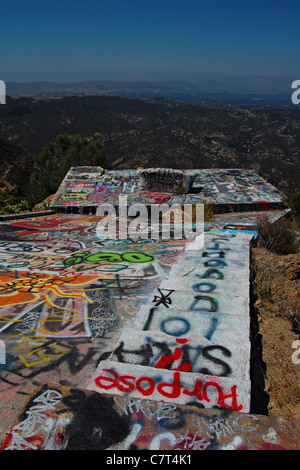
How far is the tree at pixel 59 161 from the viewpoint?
26984 millimetres

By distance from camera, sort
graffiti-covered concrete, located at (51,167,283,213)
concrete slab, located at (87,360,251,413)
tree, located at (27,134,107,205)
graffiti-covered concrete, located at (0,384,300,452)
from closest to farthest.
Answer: graffiti-covered concrete, located at (0,384,300,452)
concrete slab, located at (87,360,251,413)
graffiti-covered concrete, located at (51,167,283,213)
tree, located at (27,134,107,205)

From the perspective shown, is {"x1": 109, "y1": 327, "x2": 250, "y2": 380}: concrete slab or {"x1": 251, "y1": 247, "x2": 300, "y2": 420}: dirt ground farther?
{"x1": 251, "y1": 247, "x2": 300, "y2": 420}: dirt ground

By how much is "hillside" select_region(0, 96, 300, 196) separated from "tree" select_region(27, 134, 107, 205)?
18.8 meters

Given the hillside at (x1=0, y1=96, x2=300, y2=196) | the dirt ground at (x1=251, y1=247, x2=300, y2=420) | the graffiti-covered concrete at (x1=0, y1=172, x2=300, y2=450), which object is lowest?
the dirt ground at (x1=251, y1=247, x2=300, y2=420)

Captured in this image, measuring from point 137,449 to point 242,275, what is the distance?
3.16 m

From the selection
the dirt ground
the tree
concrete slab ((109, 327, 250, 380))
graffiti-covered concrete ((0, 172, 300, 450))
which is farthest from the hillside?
concrete slab ((109, 327, 250, 380))

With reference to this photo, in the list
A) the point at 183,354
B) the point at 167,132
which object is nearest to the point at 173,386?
the point at 183,354

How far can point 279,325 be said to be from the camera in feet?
14.3

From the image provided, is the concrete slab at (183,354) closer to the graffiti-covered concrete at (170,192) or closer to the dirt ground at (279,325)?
the dirt ground at (279,325)

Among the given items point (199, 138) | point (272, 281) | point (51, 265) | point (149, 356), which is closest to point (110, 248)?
point (51, 265)

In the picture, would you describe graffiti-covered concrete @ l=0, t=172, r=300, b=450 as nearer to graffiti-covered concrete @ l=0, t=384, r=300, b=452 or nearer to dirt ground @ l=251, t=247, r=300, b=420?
graffiti-covered concrete @ l=0, t=384, r=300, b=452

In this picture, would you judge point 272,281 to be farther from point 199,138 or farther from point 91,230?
point 199,138

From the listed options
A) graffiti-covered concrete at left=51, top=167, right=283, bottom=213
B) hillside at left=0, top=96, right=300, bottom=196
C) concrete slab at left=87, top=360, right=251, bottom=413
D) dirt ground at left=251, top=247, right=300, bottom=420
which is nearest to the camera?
concrete slab at left=87, top=360, right=251, bottom=413

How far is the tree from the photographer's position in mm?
26984
